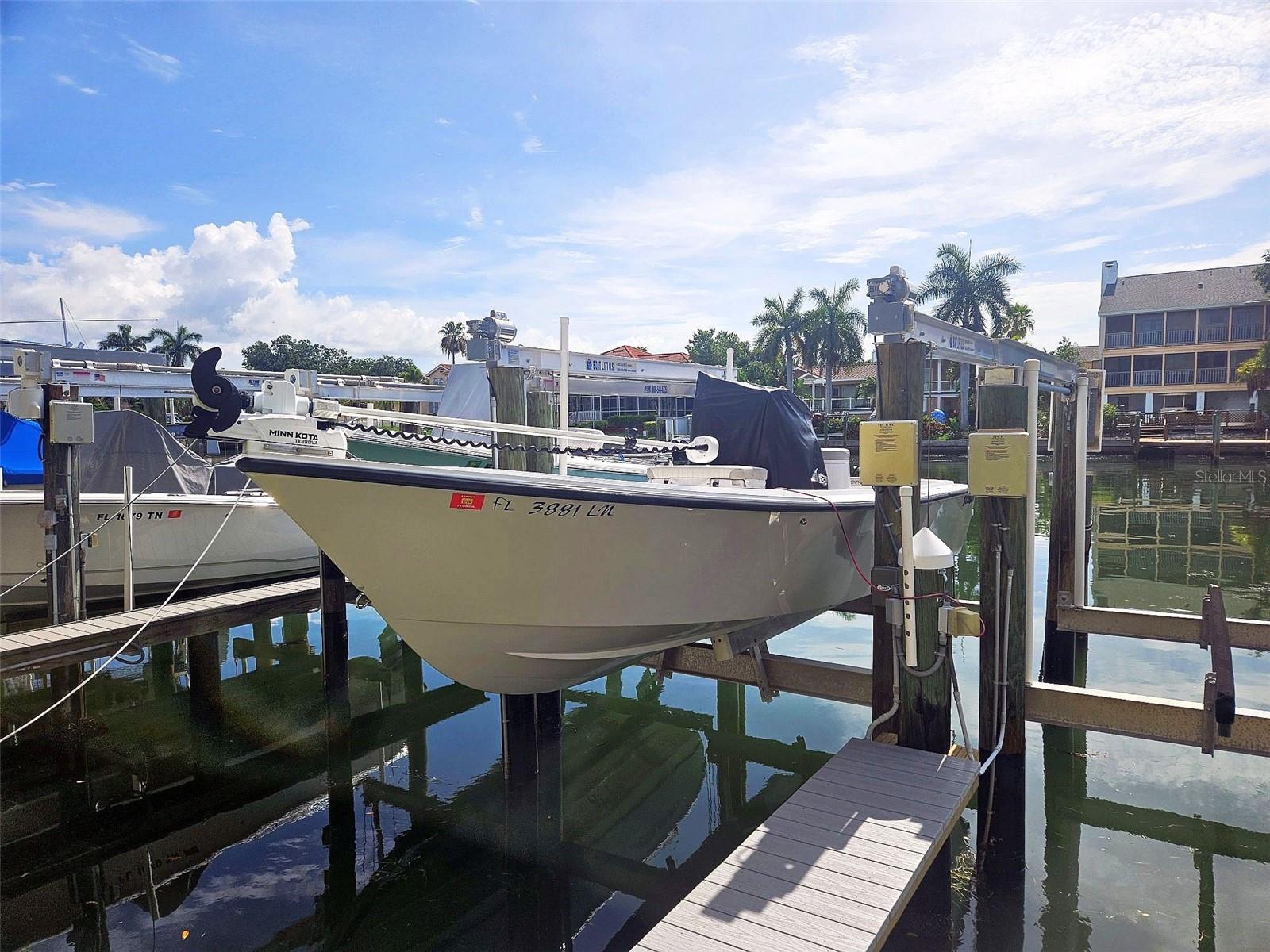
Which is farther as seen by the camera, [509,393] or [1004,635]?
[509,393]

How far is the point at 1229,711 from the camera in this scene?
4656 millimetres

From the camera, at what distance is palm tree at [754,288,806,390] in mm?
52594

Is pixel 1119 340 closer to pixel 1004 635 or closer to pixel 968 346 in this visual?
pixel 968 346

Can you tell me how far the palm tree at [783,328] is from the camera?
52.6 meters

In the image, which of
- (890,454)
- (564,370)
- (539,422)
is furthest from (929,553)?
(539,422)

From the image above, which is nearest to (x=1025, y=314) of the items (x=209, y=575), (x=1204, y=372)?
(x=1204, y=372)

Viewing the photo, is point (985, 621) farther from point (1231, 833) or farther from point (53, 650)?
point (53, 650)

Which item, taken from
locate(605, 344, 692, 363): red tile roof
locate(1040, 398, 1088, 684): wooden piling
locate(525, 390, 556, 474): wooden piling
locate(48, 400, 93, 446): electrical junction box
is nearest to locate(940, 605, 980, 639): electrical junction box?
locate(1040, 398, 1088, 684): wooden piling

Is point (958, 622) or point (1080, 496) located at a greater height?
point (1080, 496)

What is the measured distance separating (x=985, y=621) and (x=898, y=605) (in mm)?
591

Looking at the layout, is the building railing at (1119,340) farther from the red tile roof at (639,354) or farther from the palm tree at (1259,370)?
the red tile roof at (639,354)

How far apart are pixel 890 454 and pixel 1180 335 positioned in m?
51.3

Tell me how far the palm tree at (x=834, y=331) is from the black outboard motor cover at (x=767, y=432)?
45050 mm

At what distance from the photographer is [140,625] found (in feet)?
23.8
